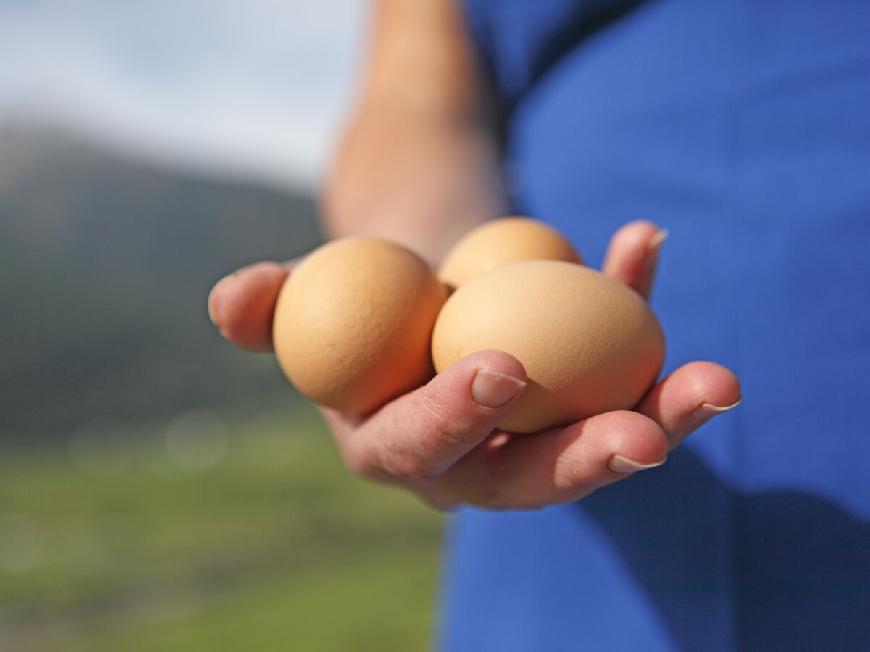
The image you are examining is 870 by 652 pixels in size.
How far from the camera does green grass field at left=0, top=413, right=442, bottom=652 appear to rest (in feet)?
12.1

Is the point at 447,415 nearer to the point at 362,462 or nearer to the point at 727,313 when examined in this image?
the point at 362,462

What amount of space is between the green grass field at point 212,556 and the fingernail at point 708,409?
313cm

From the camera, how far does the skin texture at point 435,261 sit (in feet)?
1.25

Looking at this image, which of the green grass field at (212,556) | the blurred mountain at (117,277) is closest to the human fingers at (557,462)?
the green grass field at (212,556)

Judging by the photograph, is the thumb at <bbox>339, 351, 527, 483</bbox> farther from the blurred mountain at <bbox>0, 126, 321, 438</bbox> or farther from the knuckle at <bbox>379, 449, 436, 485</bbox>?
the blurred mountain at <bbox>0, 126, 321, 438</bbox>

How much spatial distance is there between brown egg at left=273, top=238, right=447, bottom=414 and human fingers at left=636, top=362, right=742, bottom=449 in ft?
0.47

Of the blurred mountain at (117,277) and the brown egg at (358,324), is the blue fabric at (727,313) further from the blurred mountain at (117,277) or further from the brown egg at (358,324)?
the blurred mountain at (117,277)

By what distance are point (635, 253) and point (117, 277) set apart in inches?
670

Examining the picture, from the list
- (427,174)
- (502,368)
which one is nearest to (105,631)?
(427,174)

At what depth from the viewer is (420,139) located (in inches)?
29.3

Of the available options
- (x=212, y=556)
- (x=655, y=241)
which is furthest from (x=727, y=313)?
(x=212, y=556)

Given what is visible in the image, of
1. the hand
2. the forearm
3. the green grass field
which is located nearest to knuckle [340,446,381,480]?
the hand

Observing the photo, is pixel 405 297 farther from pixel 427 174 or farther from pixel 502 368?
pixel 427 174

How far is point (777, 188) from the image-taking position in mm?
534
